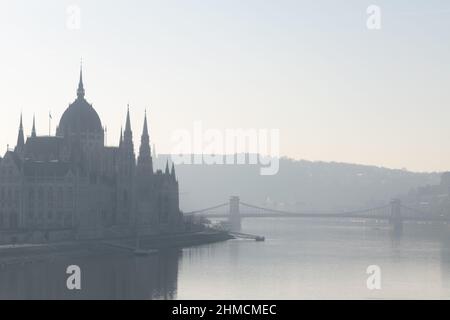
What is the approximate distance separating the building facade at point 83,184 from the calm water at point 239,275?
1072cm

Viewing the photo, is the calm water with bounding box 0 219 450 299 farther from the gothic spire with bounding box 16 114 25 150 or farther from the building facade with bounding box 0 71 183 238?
the gothic spire with bounding box 16 114 25 150

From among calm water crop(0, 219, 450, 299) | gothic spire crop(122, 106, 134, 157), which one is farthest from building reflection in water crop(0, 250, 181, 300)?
gothic spire crop(122, 106, 134, 157)

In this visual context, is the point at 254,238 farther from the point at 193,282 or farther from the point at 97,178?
the point at 193,282

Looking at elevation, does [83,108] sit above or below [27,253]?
above

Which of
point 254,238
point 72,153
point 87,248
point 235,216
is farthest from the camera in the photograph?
point 235,216

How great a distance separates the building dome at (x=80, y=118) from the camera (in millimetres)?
116938

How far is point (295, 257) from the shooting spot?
101625 millimetres

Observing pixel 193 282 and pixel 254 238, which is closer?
pixel 193 282

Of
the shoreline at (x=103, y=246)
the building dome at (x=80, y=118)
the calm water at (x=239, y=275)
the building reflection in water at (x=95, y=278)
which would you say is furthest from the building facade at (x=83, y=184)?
the building reflection in water at (x=95, y=278)

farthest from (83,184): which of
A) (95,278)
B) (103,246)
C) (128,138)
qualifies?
(95,278)

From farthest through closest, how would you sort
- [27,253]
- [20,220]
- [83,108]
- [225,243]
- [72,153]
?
[225,243] < [83,108] < [72,153] < [20,220] < [27,253]

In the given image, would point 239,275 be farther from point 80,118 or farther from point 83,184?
point 80,118
